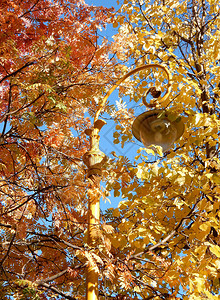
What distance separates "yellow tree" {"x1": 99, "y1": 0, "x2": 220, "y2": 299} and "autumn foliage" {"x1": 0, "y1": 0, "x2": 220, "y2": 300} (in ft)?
0.07

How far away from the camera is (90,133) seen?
377 centimetres

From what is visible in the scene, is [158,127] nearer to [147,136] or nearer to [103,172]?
[147,136]

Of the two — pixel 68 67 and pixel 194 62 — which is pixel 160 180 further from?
pixel 194 62

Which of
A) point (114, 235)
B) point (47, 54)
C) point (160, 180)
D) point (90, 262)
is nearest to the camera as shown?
point (90, 262)

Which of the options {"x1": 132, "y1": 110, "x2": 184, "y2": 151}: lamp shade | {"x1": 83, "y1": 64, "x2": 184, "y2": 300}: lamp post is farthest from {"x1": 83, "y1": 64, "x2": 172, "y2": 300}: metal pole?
{"x1": 132, "y1": 110, "x2": 184, "y2": 151}: lamp shade

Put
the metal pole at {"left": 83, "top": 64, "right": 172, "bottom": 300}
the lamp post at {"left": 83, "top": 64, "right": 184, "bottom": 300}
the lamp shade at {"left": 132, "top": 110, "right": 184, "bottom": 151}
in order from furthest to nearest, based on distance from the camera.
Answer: the lamp shade at {"left": 132, "top": 110, "right": 184, "bottom": 151} < the lamp post at {"left": 83, "top": 64, "right": 184, "bottom": 300} < the metal pole at {"left": 83, "top": 64, "right": 172, "bottom": 300}

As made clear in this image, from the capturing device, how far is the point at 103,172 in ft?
13.8

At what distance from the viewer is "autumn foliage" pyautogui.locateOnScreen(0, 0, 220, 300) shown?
3.20m

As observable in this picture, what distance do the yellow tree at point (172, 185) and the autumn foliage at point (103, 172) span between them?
0.07 feet

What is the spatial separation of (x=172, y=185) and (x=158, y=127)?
2.68 feet

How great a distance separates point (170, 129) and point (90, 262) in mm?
1614

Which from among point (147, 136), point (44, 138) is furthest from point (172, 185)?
point (44, 138)

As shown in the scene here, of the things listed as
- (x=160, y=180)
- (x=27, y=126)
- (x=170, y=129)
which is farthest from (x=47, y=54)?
(x=160, y=180)

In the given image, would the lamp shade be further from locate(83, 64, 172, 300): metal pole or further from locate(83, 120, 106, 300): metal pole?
locate(83, 120, 106, 300): metal pole
